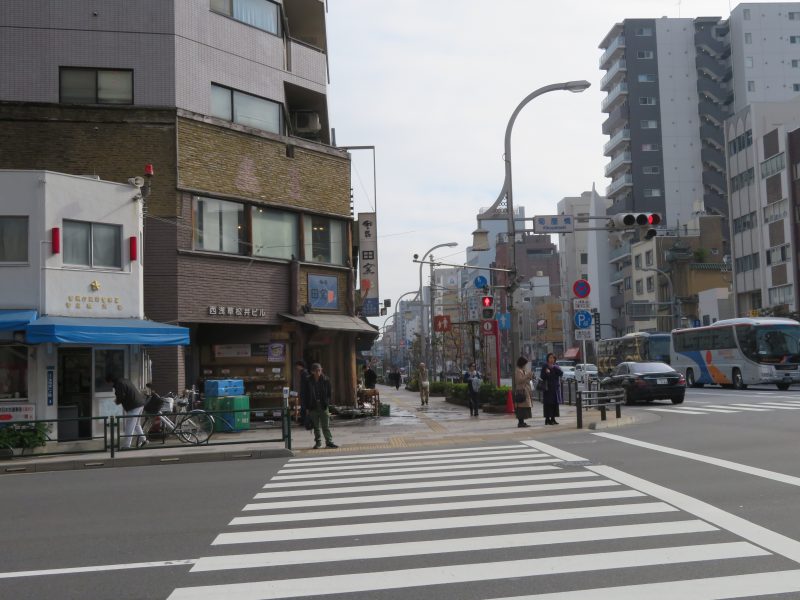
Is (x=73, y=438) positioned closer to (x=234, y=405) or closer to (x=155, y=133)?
(x=234, y=405)

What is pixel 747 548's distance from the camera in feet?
23.2

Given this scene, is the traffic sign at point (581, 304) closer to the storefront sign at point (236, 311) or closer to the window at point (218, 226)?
the storefront sign at point (236, 311)

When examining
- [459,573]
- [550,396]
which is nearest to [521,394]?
[550,396]

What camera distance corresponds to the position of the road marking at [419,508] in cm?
934

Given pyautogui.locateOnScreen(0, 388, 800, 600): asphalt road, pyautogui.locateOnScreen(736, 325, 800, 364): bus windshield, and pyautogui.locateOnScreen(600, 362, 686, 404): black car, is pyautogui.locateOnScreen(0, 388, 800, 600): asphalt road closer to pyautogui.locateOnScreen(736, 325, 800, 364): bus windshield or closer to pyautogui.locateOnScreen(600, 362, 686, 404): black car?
pyautogui.locateOnScreen(600, 362, 686, 404): black car

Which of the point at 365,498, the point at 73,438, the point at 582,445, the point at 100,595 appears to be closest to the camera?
the point at 100,595

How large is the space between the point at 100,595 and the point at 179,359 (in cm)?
1700

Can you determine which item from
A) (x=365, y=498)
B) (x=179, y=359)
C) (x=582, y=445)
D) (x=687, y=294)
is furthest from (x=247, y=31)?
(x=687, y=294)

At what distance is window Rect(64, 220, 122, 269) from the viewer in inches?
781

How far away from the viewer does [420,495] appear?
10602mm

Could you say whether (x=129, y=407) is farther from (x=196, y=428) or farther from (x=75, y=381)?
(x=75, y=381)

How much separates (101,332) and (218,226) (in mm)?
6936

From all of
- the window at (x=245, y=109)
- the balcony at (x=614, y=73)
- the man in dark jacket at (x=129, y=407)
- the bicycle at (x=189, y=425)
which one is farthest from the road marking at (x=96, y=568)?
the balcony at (x=614, y=73)

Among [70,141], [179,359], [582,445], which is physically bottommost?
[582,445]
